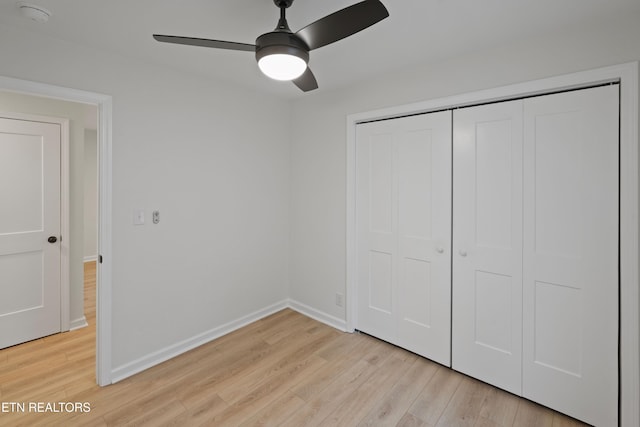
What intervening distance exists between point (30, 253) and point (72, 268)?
1.19ft

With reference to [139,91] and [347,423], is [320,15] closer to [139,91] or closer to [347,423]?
[139,91]

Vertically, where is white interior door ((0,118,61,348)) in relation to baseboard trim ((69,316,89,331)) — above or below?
above

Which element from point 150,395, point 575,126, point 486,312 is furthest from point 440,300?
point 150,395

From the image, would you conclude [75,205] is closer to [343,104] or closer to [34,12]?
[34,12]

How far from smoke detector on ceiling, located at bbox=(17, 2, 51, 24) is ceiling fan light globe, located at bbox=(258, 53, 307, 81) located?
1300mm

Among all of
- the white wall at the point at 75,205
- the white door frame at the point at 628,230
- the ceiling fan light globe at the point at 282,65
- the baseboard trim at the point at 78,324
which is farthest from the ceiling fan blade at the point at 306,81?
the baseboard trim at the point at 78,324

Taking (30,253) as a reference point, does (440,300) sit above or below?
below

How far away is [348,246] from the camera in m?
3.04

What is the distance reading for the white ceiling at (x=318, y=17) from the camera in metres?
1.65

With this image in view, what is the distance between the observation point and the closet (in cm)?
184

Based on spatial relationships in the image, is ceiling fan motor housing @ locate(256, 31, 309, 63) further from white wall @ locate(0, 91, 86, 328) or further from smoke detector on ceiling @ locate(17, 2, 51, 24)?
white wall @ locate(0, 91, 86, 328)

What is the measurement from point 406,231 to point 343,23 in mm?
1811

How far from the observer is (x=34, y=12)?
167 cm

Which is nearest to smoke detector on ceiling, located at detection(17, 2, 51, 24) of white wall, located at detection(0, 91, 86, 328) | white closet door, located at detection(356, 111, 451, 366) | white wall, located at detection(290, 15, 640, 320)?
white wall, located at detection(0, 91, 86, 328)
